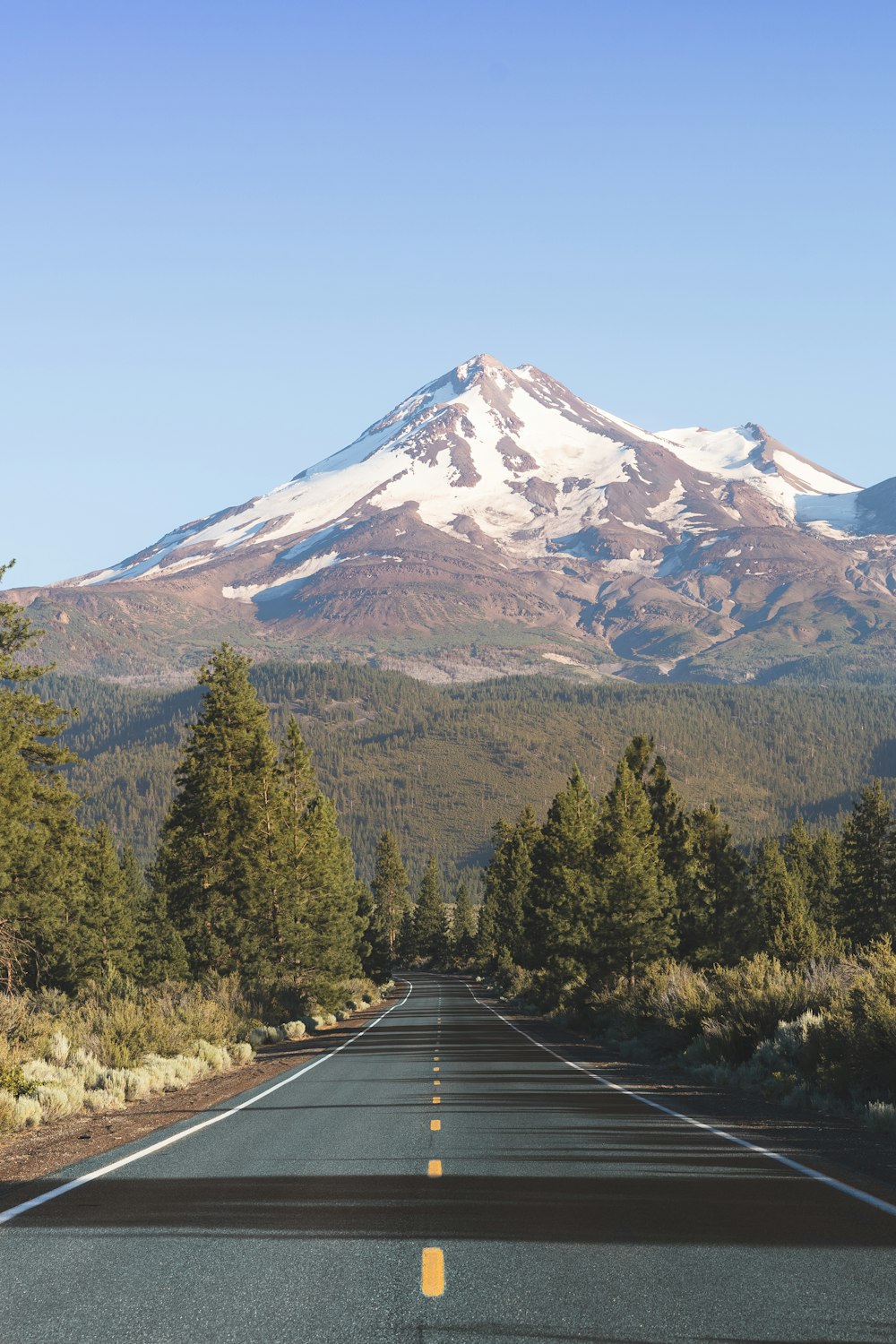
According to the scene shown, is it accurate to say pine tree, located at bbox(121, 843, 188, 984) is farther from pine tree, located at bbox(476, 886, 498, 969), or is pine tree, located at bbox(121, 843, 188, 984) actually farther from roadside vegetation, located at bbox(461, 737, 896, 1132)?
pine tree, located at bbox(476, 886, 498, 969)

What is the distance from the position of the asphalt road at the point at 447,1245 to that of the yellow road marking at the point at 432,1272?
0.02m

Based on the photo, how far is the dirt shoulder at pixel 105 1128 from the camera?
43.3ft

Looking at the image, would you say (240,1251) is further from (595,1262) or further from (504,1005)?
(504,1005)

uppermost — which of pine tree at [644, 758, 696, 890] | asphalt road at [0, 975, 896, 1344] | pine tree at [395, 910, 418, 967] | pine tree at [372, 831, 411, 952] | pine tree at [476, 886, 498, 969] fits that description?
pine tree at [644, 758, 696, 890]

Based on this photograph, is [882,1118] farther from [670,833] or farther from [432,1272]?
[670,833]

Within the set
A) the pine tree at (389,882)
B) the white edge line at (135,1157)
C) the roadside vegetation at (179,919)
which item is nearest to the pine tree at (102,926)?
the roadside vegetation at (179,919)

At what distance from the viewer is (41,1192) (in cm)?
1120

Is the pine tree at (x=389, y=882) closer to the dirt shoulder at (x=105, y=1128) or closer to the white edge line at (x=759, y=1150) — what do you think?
the dirt shoulder at (x=105, y=1128)

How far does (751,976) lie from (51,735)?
2465 centimetres

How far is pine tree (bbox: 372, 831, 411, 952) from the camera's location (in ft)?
496

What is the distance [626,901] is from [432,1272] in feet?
143

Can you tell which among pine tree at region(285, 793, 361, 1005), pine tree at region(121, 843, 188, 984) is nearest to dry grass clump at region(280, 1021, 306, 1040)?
pine tree at region(285, 793, 361, 1005)

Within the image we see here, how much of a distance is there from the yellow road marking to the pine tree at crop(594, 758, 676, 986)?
4028 centimetres

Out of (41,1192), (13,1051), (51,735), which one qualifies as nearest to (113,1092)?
(13,1051)
